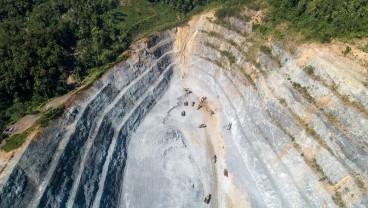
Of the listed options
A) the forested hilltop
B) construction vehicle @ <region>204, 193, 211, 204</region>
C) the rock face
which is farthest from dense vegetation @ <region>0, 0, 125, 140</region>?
construction vehicle @ <region>204, 193, 211, 204</region>

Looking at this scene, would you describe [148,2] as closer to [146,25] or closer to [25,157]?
[146,25]

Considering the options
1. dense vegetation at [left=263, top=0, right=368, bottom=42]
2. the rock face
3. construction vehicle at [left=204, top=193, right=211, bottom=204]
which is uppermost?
dense vegetation at [left=263, top=0, right=368, bottom=42]

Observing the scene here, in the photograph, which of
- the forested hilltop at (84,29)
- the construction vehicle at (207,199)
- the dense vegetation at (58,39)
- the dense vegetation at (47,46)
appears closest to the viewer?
A: the construction vehicle at (207,199)

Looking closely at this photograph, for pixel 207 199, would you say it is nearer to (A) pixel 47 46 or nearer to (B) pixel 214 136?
(B) pixel 214 136

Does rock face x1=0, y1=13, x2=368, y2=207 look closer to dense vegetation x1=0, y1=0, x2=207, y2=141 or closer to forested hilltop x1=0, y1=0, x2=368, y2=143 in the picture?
forested hilltop x1=0, y1=0, x2=368, y2=143

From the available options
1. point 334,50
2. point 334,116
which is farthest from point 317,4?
point 334,116

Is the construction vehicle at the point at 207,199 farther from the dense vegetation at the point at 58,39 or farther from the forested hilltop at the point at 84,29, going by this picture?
the dense vegetation at the point at 58,39

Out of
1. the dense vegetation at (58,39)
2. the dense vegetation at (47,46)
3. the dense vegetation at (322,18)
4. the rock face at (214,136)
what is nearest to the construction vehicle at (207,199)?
the rock face at (214,136)
